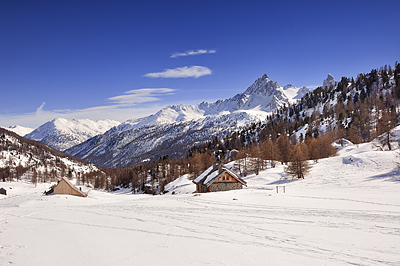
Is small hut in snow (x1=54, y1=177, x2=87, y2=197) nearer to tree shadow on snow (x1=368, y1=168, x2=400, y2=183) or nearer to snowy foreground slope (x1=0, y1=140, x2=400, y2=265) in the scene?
snowy foreground slope (x1=0, y1=140, x2=400, y2=265)

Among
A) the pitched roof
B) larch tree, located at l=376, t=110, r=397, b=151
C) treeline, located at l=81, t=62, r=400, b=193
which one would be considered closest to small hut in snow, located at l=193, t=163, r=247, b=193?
the pitched roof

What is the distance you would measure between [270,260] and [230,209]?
14.7 metres

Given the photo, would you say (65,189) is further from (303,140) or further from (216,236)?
(303,140)

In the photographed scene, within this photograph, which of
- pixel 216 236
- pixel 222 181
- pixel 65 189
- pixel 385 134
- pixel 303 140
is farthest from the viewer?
pixel 303 140

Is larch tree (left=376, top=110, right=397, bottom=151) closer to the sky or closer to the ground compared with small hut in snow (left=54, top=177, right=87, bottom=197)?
closer to the sky

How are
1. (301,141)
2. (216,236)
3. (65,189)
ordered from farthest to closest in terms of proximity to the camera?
(301,141)
(65,189)
(216,236)

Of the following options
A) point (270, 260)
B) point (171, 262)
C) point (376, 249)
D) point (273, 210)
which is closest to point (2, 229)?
point (171, 262)

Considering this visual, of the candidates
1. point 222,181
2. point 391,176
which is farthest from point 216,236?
point 391,176

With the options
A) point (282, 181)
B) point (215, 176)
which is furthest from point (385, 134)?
point (215, 176)

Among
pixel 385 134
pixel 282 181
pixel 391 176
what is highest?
pixel 385 134

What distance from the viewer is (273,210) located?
84.6 ft

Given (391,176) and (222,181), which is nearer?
(391,176)

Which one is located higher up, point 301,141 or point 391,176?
point 301,141

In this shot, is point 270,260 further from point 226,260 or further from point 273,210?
point 273,210
